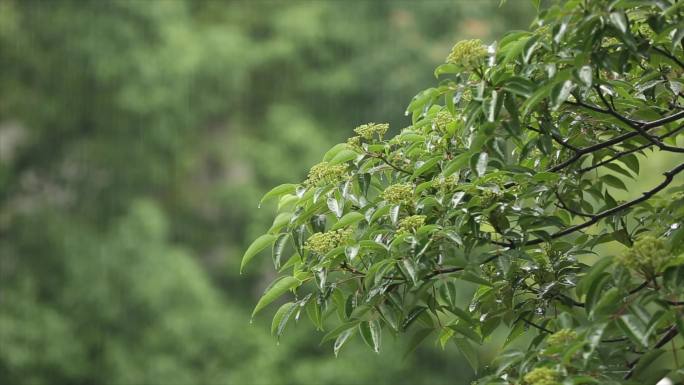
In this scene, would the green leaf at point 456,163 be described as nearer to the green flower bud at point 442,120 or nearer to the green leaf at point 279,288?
the green flower bud at point 442,120

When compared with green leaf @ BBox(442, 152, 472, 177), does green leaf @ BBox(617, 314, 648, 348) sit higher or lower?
lower

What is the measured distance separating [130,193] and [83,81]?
1.01 metres

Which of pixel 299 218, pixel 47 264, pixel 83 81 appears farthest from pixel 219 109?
pixel 299 218

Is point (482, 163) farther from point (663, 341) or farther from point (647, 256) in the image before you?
point (663, 341)

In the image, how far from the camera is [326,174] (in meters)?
1.62

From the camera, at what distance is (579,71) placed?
1.36m

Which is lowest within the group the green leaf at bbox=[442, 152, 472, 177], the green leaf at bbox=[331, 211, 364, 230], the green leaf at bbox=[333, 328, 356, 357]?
the green leaf at bbox=[333, 328, 356, 357]

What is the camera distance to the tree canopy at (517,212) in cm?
133

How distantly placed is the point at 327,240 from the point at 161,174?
6886mm

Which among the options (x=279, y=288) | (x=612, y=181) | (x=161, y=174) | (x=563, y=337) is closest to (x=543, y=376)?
(x=563, y=337)

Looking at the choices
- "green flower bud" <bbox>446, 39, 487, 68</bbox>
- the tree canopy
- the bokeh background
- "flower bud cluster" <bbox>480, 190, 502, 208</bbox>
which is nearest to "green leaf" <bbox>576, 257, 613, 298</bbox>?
the tree canopy

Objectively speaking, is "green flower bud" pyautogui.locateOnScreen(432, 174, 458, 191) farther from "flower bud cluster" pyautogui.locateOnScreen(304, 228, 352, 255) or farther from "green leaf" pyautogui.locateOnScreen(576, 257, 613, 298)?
"green leaf" pyautogui.locateOnScreen(576, 257, 613, 298)

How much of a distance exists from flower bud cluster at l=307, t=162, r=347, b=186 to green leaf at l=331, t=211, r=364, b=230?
9 centimetres

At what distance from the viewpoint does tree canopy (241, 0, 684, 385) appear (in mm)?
1331
